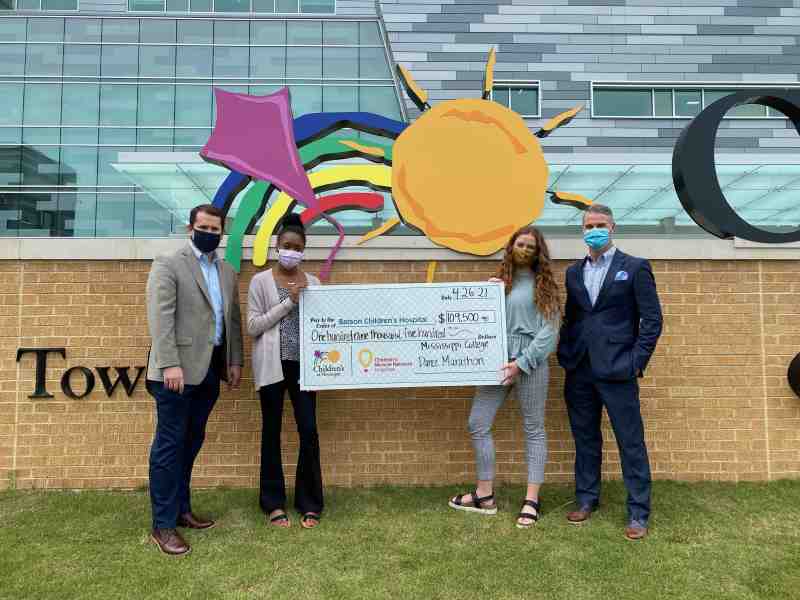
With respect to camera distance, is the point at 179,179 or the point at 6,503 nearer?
the point at 6,503

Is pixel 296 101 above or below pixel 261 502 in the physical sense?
above

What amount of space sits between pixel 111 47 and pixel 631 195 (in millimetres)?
24156

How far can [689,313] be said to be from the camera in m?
4.45

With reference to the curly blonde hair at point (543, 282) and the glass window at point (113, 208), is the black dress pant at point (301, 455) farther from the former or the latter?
the glass window at point (113, 208)

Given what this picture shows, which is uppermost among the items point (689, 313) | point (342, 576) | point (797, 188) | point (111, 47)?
point (111, 47)

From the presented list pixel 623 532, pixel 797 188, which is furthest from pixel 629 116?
pixel 623 532

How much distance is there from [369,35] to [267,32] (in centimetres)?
490

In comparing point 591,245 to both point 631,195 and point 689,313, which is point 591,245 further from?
point 631,195

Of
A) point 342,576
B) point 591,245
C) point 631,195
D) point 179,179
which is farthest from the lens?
point 631,195

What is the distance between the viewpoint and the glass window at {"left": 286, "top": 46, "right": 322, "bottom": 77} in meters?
25.3

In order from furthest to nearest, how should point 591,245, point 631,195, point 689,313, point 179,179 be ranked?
1. point 631,195
2. point 179,179
3. point 689,313
4. point 591,245

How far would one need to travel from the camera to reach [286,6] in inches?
1071

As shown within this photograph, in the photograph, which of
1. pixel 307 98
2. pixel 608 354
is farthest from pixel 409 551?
pixel 307 98

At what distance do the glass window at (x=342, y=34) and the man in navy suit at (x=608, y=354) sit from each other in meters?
24.9
